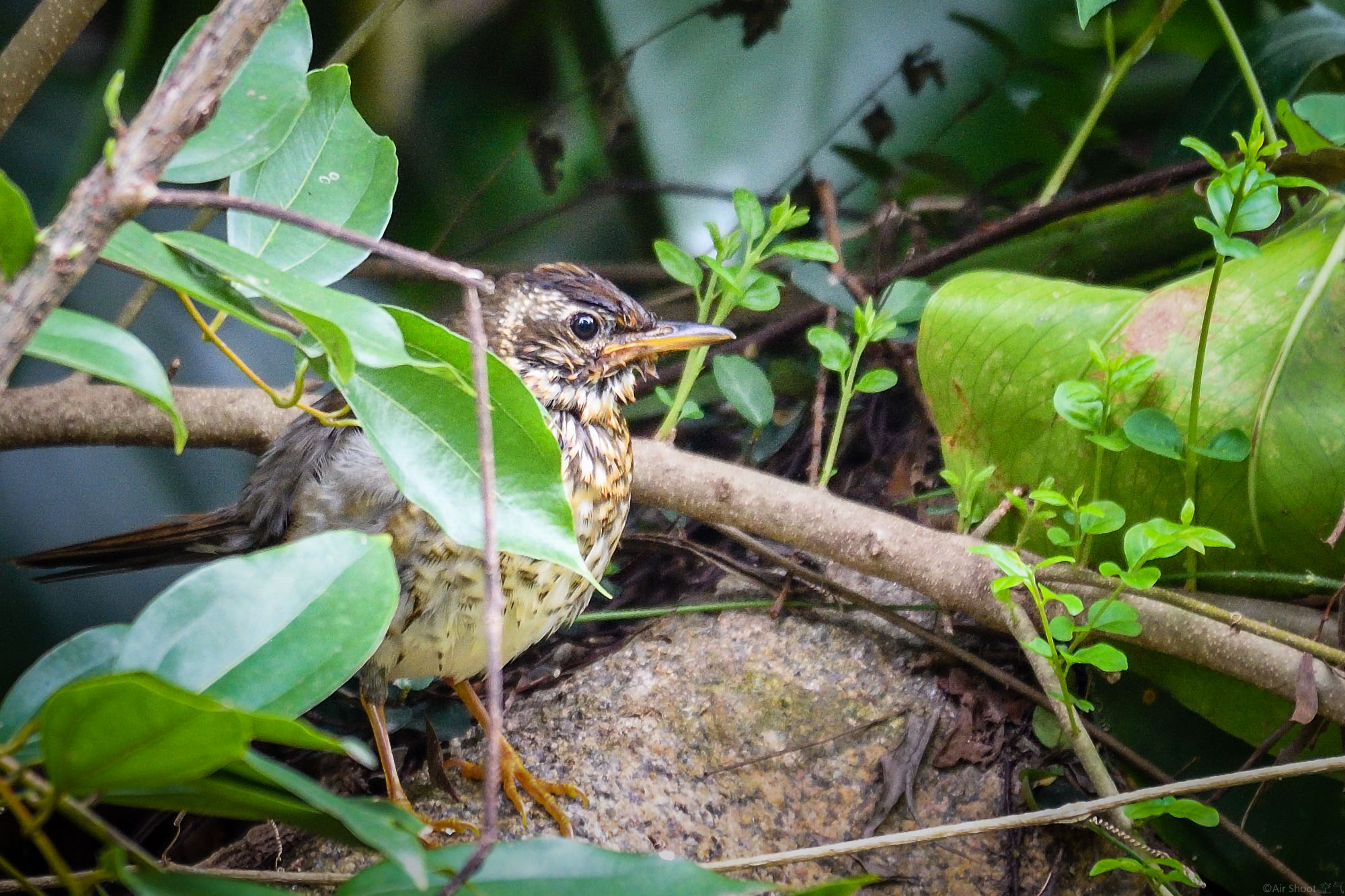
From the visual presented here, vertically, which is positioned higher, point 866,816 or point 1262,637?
point 1262,637

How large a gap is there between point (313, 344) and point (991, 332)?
1.04 metres

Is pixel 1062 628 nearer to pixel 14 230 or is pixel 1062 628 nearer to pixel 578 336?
pixel 578 336

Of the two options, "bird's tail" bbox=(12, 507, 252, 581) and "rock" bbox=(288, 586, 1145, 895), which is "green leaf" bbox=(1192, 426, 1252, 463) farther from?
"bird's tail" bbox=(12, 507, 252, 581)

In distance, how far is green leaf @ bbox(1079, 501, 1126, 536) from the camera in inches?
51.9

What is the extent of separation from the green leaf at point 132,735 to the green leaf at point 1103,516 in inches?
40.9

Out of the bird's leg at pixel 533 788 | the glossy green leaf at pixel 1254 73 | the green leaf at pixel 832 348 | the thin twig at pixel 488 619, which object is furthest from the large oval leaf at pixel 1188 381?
the thin twig at pixel 488 619

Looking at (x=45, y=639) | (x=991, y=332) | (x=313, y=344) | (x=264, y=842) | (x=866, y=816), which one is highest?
(x=313, y=344)

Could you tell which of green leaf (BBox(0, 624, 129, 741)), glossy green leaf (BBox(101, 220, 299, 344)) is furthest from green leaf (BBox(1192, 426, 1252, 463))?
green leaf (BBox(0, 624, 129, 741))

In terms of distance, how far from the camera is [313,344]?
2.70 ft

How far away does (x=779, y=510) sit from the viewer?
179 cm

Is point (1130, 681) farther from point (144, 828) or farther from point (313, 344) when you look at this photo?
point (144, 828)

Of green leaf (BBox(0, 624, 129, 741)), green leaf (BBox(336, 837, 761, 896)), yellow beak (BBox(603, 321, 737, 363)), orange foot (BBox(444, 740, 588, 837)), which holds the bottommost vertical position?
orange foot (BBox(444, 740, 588, 837))

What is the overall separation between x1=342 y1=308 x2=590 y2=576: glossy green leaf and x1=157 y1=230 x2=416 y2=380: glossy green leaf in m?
0.09

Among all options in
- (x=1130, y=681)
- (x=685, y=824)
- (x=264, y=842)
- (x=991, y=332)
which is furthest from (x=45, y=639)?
(x=1130, y=681)
